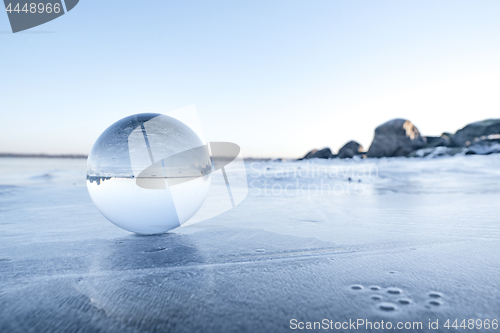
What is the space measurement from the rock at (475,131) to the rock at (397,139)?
2.56m

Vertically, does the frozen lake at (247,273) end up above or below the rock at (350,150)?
below

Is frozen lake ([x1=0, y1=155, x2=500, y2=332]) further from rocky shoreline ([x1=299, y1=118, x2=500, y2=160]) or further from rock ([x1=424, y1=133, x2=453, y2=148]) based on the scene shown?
rock ([x1=424, y1=133, x2=453, y2=148])

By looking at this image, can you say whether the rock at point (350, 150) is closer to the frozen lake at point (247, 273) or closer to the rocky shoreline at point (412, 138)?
the rocky shoreline at point (412, 138)

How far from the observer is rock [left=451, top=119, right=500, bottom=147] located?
21.4 metres

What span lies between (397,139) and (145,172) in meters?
25.6

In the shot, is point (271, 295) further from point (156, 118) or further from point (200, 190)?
point (156, 118)

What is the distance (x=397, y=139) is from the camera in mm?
23516

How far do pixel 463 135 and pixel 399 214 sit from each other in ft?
81.9

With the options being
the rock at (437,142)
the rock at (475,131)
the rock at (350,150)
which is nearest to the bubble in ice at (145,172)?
the rock at (475,131)

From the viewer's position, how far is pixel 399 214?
3.23 m

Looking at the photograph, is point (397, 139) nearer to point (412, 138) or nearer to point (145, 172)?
point (412, 138)

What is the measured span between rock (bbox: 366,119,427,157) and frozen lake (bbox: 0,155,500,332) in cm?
2296

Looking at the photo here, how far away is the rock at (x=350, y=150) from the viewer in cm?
2759

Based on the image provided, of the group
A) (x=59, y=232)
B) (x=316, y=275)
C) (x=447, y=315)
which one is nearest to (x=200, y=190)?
(x=316, y=275)
